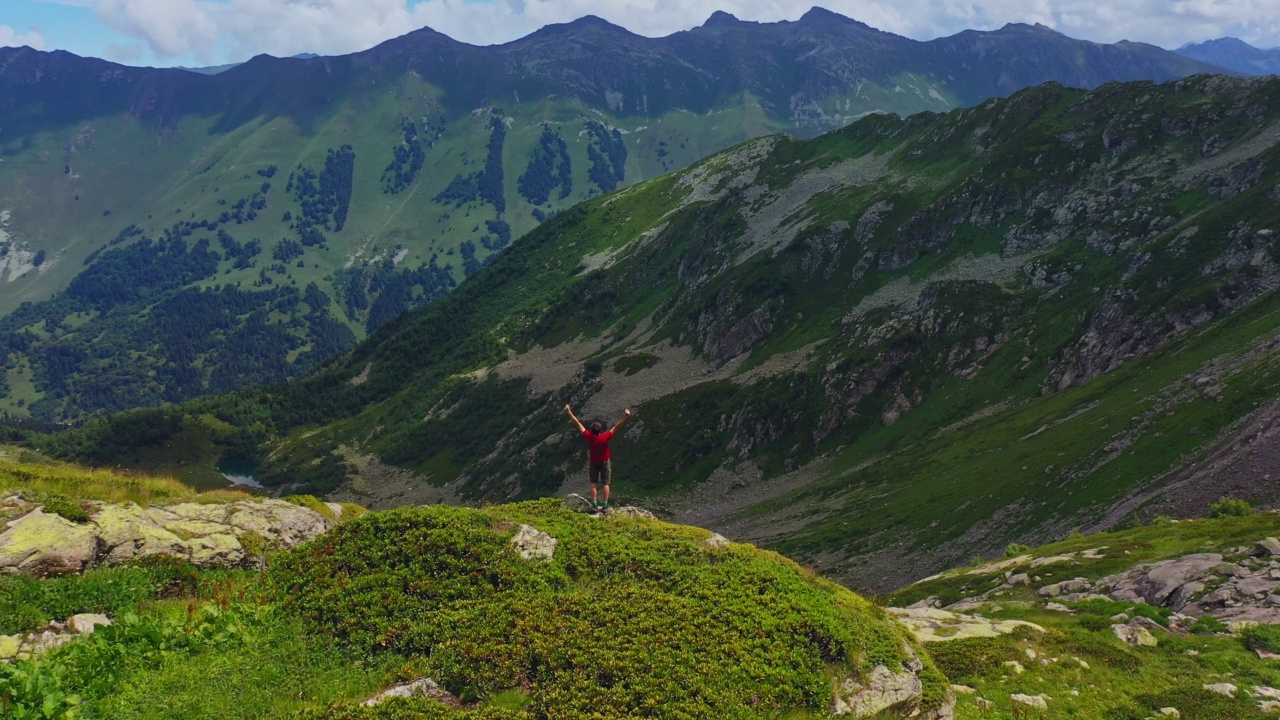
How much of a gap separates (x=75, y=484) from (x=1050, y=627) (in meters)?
37.7

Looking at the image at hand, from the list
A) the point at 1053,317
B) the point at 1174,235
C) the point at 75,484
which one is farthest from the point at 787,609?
the point at 1174,235

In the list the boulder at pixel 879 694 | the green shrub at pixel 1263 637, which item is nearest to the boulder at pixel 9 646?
the boulder at pixel 879 694

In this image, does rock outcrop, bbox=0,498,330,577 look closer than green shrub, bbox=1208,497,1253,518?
Yes

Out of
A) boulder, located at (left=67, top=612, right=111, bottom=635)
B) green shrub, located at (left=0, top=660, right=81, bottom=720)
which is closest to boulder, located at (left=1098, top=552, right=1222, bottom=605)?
green shrub, located at (left=0, top=660, right=81, bottom=720)

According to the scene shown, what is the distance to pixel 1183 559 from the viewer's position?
119ft

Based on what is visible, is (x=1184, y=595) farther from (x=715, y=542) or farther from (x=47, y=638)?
(x=47, y=638)

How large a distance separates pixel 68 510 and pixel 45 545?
182 centimetres

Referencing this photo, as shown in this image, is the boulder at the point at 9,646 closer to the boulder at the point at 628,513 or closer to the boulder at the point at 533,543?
the boulder at the point at 533,543

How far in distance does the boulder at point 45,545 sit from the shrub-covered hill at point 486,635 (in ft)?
2.95

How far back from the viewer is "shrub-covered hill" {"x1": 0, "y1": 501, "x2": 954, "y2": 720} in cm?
1516

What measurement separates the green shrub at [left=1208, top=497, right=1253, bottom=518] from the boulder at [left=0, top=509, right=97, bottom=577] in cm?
6585

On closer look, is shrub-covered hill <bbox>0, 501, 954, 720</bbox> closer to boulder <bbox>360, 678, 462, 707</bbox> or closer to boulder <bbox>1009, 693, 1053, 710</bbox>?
boulder <bbox>360, 678, 462, 707</bbox>

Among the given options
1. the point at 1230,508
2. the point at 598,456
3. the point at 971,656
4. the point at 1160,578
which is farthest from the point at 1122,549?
the point at 598,456

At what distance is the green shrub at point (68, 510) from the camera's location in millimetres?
22047
